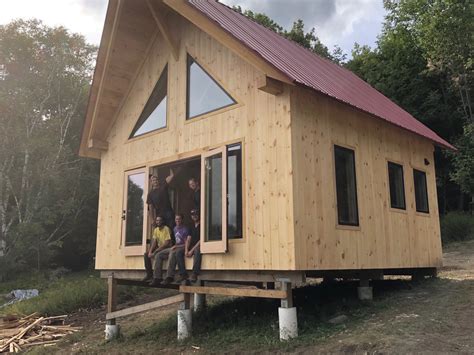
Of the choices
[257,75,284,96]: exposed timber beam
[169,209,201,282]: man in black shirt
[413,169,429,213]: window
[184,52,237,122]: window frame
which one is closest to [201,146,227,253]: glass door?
[169,209,201,282]: man in black shirt

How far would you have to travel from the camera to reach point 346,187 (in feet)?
28.4

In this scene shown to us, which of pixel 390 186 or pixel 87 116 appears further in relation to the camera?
pixel 87 116

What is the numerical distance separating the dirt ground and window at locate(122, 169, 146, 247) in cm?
215

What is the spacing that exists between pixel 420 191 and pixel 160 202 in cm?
630

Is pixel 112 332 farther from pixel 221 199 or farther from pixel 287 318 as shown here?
pixel 287 318

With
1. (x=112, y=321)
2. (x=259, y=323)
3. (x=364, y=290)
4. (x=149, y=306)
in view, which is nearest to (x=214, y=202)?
(x=259, y=323)

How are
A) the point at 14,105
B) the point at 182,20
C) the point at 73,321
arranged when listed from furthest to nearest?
the point at 14,105 → the point at 73,321 → the point at 182,20

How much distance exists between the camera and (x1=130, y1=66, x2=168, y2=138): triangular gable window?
10188mm

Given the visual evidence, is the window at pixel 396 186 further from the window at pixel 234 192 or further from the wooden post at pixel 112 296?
the wooden post at pixel 112 296

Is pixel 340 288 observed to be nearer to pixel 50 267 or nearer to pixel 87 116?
pixel 87 116

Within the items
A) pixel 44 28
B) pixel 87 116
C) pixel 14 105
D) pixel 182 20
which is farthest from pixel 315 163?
pixel 44 28

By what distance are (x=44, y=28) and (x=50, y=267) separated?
13764 mm

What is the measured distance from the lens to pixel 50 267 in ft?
86.2

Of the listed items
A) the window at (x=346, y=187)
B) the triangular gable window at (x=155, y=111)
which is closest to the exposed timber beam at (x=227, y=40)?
the triangular gable window at (x=155, y=111)
